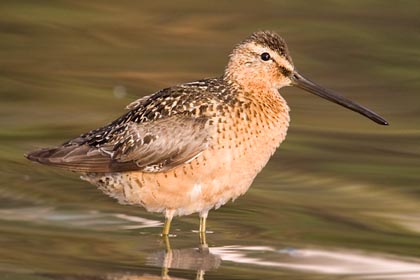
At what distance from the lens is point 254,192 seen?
9.45m

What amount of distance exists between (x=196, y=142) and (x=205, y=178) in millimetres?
218

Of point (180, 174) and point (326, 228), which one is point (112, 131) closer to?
point (180, 174)

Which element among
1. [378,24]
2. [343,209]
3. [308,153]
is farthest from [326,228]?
[378,24]

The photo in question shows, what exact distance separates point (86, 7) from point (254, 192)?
5.15m

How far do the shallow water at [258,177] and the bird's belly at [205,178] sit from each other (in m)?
0.23

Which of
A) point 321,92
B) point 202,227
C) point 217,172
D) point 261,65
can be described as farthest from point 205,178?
point 321,92

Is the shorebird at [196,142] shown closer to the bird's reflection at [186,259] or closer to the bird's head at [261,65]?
the bird's head at [261,65]

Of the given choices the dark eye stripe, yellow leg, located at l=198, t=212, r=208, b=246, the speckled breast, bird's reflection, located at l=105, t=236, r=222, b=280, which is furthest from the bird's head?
bird's reflection, located at l=105, t=236, r=222, b=280

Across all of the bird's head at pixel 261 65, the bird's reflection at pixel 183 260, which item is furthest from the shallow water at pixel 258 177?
the bird's head at pixel 261 65

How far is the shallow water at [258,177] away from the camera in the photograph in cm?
796

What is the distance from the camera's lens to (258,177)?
977cm

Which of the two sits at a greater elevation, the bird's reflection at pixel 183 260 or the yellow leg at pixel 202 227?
the yellow leg at pixel 202 227

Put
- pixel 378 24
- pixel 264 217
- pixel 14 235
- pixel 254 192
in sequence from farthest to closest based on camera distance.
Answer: pixel 378 24
pixel 254 192
pixel 264 217
pixel 14 235

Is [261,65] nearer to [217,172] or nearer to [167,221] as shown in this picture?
[217,172]
